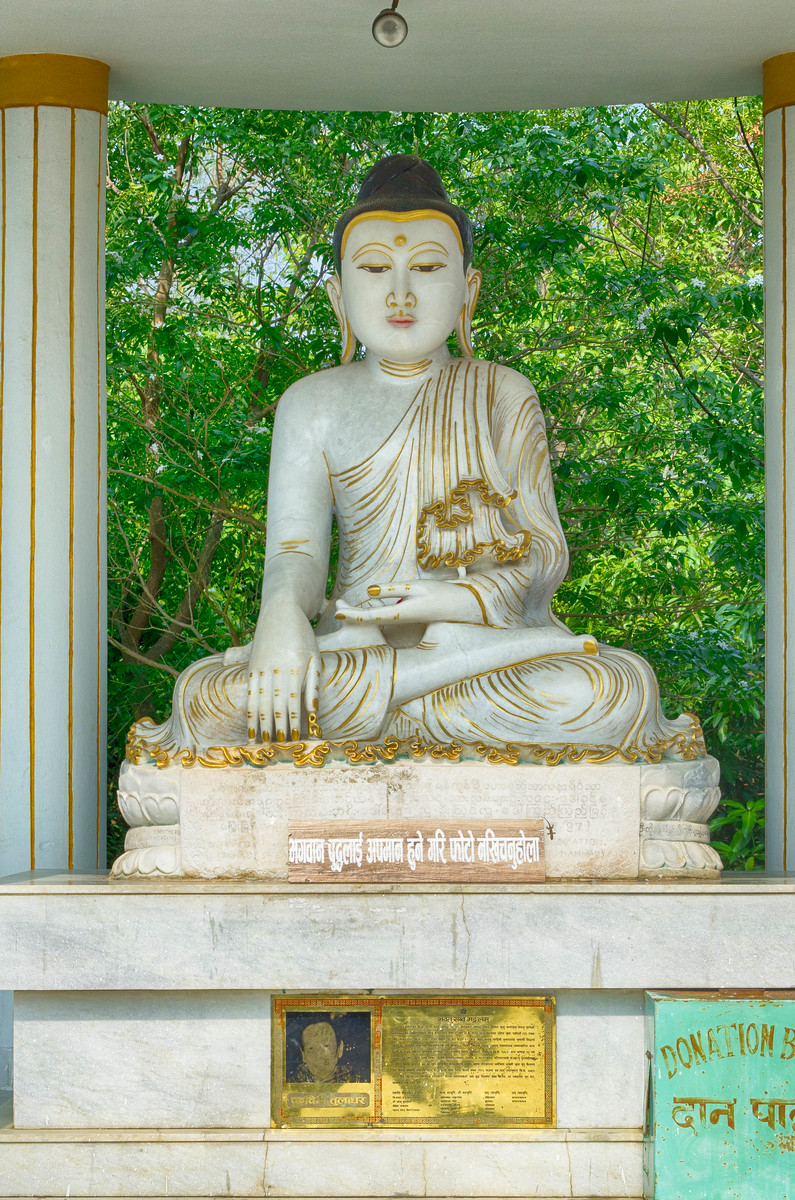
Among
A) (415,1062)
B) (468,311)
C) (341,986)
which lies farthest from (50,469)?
(415,1062)

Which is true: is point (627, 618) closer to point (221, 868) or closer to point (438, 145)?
point (438, 145)

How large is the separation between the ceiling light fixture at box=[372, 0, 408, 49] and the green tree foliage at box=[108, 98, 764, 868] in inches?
69.7

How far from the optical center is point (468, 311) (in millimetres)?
5508

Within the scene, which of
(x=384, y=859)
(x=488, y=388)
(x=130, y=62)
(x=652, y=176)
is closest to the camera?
(x=384, y=859)

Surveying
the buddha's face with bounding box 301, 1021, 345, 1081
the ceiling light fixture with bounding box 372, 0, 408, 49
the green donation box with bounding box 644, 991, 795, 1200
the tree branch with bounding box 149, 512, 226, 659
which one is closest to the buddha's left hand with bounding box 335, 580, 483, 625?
the buddha's face with bounding box 301, 1021, 345, 1081

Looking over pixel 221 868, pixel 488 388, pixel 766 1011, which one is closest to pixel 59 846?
pixel 221 868

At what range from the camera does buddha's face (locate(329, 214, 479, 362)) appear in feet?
17.1

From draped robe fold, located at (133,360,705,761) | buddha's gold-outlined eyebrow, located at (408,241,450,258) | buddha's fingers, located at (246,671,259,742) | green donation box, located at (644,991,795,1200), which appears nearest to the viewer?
green donation box, located at (644,991,795,1200)

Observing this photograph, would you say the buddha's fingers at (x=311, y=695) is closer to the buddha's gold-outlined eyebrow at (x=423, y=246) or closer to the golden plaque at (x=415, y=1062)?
the golden plaque at (x=415, y=1062)

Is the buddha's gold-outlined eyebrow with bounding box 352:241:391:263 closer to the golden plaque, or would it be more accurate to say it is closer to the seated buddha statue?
the seated buddha statue

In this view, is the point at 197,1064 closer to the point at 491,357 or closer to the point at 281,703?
the point at 281,703

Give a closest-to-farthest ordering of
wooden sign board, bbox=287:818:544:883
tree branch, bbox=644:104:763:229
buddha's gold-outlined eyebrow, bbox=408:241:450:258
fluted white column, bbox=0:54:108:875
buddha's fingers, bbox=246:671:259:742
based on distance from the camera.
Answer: wooden sign board, bbox=287:818:544:883, buddha's fingers, bbox=246:671:259:742, buddha's gold-outlined eyebrow, bbox=408:241:450:258, fluted white column, bbox=0:54:108:875, tree branch, bbox=644:104:763:229

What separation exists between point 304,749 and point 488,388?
1.56m

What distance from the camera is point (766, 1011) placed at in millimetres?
3867
